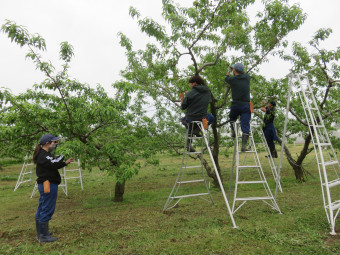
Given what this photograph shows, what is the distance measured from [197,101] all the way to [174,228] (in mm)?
2763

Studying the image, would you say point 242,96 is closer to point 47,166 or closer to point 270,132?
point 270,132

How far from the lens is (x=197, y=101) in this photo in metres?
6.10

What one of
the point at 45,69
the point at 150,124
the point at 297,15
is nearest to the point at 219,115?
the point at 150,124

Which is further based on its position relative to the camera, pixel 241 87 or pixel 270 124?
pixel 270 124

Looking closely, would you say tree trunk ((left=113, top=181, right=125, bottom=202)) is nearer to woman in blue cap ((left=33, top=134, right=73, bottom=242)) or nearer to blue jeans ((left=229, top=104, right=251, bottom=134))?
woman in blue cap ((left=33, top=134, right=73, bottom=242))

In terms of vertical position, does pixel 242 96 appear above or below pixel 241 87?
below

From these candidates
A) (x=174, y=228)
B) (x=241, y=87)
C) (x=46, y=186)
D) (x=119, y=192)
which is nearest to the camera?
(x=46, y=186)

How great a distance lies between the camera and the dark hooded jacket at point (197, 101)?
238 inches

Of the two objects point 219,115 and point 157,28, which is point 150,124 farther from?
point 157,28

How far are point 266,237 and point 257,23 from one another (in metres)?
6.25

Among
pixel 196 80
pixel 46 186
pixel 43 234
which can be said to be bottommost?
pixel 43 234

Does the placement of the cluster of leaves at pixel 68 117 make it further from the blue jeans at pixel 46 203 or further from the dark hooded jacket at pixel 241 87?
the dark hooded jacket at pixel 241 87

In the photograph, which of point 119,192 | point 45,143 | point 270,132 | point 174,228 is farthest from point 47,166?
point 270,132

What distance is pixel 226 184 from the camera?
10.3m
